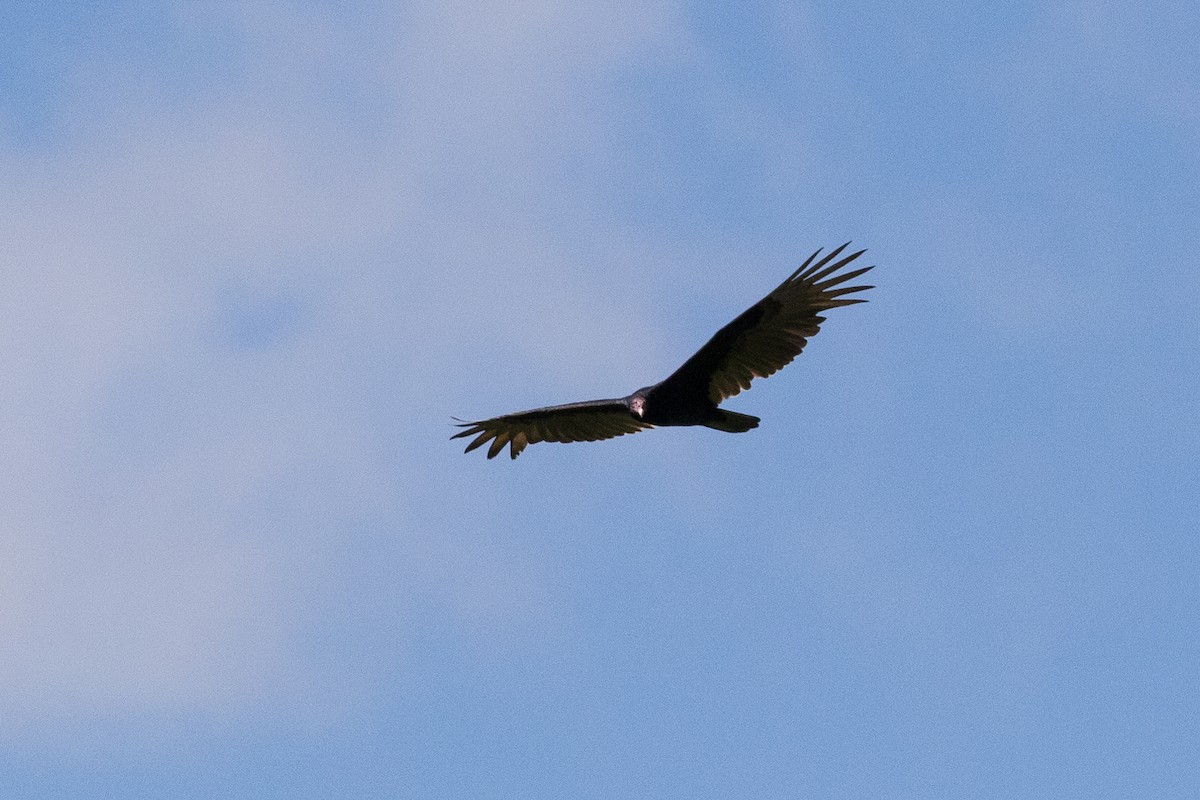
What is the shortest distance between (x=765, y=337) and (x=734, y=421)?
1.00 meters

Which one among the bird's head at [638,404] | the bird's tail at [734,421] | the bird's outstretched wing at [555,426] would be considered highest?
the bird's outstretched wing at [555,426]

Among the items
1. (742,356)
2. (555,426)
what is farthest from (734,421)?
(555,426)

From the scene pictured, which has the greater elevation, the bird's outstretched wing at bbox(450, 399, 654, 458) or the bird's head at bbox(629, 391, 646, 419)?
the bird's outstretched wing at bbox(450, 399, 654, 458)

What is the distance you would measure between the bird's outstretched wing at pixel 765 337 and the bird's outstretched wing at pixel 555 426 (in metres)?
1.28

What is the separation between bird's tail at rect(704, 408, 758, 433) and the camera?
67.8 feet

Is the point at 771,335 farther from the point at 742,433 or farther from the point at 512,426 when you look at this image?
the point at 512,426

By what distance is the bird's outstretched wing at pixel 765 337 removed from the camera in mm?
20219

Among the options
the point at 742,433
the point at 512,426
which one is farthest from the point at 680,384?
the point at 512,426

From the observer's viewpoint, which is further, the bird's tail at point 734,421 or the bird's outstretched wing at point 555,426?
the bird's outstretched wing at point 555,426

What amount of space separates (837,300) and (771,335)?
0.85m

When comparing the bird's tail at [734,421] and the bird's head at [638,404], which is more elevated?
the bird's head at [638,404]

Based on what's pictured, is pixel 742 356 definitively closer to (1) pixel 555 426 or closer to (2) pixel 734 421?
(2) pixel 734 421

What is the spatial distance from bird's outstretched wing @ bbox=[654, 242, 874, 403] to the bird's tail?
338 millimetres

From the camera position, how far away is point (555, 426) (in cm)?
2300
